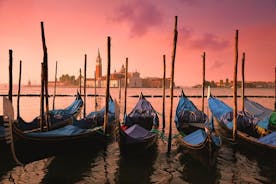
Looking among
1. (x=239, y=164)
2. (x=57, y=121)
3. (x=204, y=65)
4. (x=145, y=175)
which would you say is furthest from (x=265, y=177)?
(x=57, y=121)

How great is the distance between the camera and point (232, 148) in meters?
12.7

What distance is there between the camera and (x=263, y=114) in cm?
1597

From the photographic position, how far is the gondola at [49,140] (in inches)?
307

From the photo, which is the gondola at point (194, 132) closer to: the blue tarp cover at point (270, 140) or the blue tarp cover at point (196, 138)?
the blue tarp cover at point (196, 138)

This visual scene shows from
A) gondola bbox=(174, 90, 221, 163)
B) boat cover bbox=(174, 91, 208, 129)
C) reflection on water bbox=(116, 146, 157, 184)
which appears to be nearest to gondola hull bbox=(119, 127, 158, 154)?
reflection on water bbox=(116, 146, 157, 184)

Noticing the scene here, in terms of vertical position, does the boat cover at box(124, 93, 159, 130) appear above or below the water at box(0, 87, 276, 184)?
above

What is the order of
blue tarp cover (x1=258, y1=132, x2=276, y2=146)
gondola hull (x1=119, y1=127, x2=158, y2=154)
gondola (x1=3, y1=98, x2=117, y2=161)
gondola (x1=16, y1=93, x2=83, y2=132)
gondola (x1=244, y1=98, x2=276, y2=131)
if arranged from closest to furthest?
1. gondola (x1=3, y1=98, x2=117, y2=161)
2. blue tarp cover (x1=258, y1=132, x2=276, y2=146)
3. gondola hull (x1=119, y1=127, x2=158, y2=154)
4. gondola (x1=16, y1=93, x2=83, y2=132)
5. gondola (x1=244, y1=98, x2=276, y2=131)

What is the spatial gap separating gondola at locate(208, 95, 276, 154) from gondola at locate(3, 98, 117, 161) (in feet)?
20.1

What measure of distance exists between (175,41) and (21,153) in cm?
719

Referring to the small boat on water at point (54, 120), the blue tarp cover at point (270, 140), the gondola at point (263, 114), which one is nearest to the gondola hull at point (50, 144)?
the small boat on water at point (54, 120)

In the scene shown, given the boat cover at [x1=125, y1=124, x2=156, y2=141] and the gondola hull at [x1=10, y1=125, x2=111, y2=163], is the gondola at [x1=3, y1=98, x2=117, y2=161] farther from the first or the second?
the boat cover at [x1=125, y1=124, x2=156, y2=141]

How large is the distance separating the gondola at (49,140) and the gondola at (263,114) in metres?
7.88

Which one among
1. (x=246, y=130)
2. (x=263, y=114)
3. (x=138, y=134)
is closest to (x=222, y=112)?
(x=263, y=114)

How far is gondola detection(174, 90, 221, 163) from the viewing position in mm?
9031
